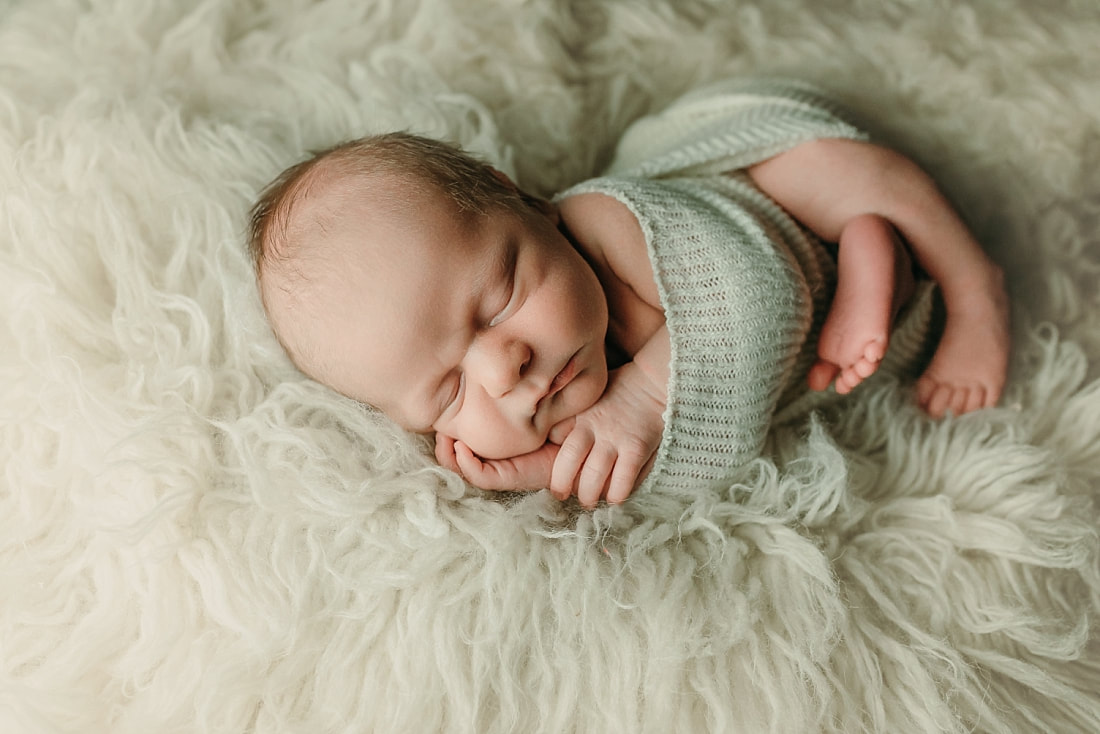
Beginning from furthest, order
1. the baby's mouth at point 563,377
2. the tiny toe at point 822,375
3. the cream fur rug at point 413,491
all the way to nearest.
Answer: the tiny toe at point 822,375 → the baby's mouth at point 563,377 → the cream fur rug at point 413,491

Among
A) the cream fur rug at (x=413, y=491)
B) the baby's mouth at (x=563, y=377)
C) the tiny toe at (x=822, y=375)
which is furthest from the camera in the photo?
the tiny toe at (x=822, y=375)

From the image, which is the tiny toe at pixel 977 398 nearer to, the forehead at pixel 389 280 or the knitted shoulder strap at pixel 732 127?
the knitted shoulder strap at pixel 732 127

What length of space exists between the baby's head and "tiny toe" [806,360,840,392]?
0.81ft

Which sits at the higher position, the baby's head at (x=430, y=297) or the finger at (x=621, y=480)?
the baby's head at (x=430, y=297)

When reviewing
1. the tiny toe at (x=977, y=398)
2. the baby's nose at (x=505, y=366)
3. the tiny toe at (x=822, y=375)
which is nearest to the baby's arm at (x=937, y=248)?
the tiny toe at (x=977, y=398)

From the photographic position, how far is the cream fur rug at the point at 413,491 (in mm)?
736

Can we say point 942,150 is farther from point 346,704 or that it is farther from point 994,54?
point 346,704

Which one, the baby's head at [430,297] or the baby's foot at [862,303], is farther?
the baby's foot at [862,303]

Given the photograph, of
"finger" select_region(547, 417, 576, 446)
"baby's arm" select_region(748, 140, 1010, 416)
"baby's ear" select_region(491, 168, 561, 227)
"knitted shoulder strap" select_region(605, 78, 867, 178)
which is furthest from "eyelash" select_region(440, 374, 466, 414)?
"baby's arm" select_region(748, 140, 1010, 416)

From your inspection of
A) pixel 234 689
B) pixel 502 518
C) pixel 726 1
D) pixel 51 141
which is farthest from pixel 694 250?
pixel 51 141

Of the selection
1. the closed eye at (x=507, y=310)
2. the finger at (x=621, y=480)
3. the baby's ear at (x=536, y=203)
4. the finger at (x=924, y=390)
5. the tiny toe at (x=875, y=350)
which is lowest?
the finger at (x=621, y=480)

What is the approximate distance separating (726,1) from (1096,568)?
82 centimetres

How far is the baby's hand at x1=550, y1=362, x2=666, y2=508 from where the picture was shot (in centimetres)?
86

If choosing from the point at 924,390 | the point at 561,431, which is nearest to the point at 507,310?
the point at 561,431
